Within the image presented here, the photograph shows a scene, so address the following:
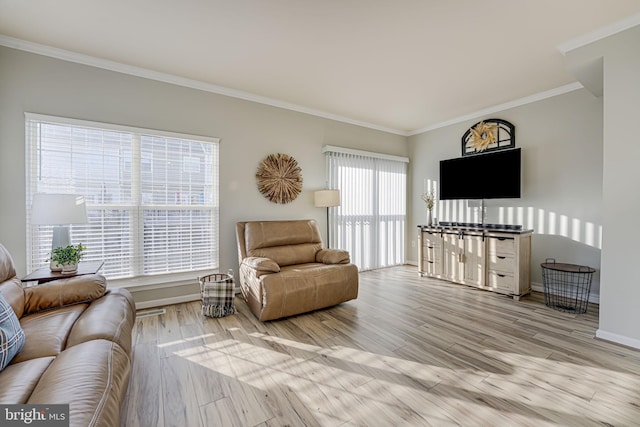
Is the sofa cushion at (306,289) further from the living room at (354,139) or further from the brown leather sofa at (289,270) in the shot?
the living room at (354,139)

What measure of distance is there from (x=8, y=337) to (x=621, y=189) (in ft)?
13.9

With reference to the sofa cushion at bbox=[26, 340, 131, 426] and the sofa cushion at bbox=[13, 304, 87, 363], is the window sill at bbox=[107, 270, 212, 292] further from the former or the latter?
the sofa cushion at bbox=[26, 340, 131, 426]

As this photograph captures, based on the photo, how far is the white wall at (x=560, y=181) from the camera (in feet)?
11.0

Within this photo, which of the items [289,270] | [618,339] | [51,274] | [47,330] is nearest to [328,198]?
[289,270]

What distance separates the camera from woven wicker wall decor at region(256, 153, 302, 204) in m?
3.87

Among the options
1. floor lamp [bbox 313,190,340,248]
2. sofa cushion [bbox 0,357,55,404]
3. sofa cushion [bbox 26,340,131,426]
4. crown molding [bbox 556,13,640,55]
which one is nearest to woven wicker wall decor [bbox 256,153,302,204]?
floor lamp [bbox 313,190,340,248]

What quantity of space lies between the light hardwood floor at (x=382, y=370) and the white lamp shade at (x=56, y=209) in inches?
46.5

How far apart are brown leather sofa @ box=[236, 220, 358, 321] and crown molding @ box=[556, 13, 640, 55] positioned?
Answer: 3079mm

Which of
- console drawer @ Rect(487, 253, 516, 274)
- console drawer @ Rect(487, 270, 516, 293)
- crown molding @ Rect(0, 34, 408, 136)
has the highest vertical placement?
crown molding @ Rect(0, 34, 408, 136)

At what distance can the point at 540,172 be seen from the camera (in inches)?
150

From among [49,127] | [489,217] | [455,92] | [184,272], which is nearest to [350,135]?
[455,92]

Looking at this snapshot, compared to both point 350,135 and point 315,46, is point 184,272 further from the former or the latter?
point 350,135

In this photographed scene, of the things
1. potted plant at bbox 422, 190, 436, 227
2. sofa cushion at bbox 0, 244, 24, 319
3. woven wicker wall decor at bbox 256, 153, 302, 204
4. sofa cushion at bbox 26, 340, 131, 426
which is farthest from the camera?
potted plant at bbox 422, 190, 436, 227

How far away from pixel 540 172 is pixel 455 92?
1.66m
